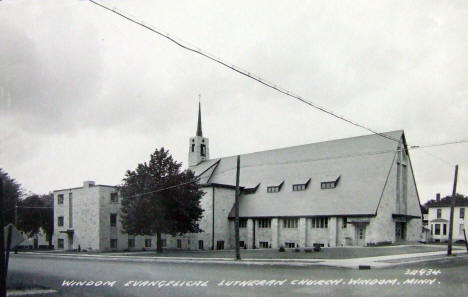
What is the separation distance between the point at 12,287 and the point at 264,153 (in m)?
44.5

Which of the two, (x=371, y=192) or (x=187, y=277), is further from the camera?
(x=371, y=192)

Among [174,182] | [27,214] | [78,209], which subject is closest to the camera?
[174,182]

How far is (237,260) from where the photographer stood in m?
30.3

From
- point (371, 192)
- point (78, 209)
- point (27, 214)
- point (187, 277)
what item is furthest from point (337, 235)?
point (27, 214)

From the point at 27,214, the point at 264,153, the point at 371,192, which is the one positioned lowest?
the point at 27,214

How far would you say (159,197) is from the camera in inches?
1706

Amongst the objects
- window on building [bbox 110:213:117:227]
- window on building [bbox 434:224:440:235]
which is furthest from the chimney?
window on building [bbox 434:224:440:235]

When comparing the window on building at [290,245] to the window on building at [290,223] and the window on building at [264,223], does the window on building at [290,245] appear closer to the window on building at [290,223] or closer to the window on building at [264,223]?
the window on building at [290,223]

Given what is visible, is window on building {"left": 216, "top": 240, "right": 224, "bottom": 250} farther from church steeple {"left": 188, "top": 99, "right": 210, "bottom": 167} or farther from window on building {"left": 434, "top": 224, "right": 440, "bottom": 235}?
window on building {"left": 434, "top": 224, "right": 440, "bottom": 235}

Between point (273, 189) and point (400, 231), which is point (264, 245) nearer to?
point (273, 189)

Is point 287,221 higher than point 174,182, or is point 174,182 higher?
point 174,182

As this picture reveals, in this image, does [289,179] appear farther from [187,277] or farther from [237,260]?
[187,277]

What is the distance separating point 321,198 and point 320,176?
3.14 meters

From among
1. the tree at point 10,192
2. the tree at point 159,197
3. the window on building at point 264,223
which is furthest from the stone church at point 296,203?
the tree at point 159,197
